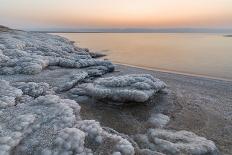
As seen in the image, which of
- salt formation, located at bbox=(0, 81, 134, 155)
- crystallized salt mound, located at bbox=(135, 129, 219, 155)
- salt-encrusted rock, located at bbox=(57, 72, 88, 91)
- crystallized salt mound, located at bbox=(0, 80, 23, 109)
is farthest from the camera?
salt-encrusted rock, located at bbox=(57, 72, 88, 91)

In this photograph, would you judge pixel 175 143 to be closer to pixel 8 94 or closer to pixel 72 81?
pixel 8 94

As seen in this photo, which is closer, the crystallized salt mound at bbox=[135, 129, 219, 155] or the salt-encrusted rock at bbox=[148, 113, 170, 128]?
the crystallized salt mound at bbox=[135, 129, 219, 155]

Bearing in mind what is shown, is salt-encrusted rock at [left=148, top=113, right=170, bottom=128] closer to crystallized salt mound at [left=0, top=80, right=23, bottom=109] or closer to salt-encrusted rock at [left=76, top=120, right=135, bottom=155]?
salt-encrusted rock at [left=76, top=120, right=135, bottom=155]

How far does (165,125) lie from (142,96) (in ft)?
4.22

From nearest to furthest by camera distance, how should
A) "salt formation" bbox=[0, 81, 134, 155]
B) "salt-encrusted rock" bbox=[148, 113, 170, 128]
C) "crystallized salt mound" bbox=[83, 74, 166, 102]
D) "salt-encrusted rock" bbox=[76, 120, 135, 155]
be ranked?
"salt formation" bbox=[0, 81, 134, 155] → "salt-encrusted rock" bbox=[76, 120, 135, 155] → "salt-encrusted rock" bbox=[148, 113, 170, 128] → "crystallized salt mound" bbox=[83, 74, 166, 102]

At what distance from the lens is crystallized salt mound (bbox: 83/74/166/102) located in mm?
9156

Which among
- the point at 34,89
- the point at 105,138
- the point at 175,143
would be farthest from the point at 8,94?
the point at 175,143

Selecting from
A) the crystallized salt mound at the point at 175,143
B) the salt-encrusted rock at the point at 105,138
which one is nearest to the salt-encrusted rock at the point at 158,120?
the crystallized salt mound at the point at 175,143

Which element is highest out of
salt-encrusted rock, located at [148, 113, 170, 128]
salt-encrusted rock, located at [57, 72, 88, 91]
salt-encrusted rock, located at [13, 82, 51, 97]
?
salt-encrusted rock, located at [13, 82, 51, 97]

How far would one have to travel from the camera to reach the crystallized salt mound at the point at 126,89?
9156mm

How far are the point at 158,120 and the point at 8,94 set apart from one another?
188 inches

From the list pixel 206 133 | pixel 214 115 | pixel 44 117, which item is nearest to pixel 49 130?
pixel 44 117

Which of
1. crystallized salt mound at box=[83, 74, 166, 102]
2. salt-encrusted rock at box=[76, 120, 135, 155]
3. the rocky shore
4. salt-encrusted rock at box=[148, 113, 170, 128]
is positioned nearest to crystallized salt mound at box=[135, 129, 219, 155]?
the rocky shore

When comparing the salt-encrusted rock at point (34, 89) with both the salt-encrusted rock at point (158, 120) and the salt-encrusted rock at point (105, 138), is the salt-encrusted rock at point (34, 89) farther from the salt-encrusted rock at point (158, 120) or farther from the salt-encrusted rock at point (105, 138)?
the salt-encrusted rock at point (158, 120)
